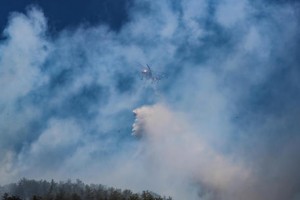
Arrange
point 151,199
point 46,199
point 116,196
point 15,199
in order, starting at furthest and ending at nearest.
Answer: point 116,196
point 46,199
point 151,199
point 15,199

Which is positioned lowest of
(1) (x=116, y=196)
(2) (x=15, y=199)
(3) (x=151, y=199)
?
(2) (x=15, y=199)

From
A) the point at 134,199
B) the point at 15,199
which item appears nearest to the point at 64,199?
the point at 134,199

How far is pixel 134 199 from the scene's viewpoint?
441 feet

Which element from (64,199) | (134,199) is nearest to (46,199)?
(64,199)

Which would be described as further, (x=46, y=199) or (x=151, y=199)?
(x=46, y=199)

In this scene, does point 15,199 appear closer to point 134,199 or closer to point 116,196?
point 134,199

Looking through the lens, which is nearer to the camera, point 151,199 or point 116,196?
point 151,199

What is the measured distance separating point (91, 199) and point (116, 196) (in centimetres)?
1810

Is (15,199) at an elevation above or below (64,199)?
below

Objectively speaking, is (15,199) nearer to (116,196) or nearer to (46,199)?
(46,199)

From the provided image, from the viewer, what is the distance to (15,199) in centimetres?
10512

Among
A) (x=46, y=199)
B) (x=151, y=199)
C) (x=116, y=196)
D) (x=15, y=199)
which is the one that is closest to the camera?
(x=15, y=199)

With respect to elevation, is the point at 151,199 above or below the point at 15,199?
above

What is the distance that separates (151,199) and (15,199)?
46342 millimetres
